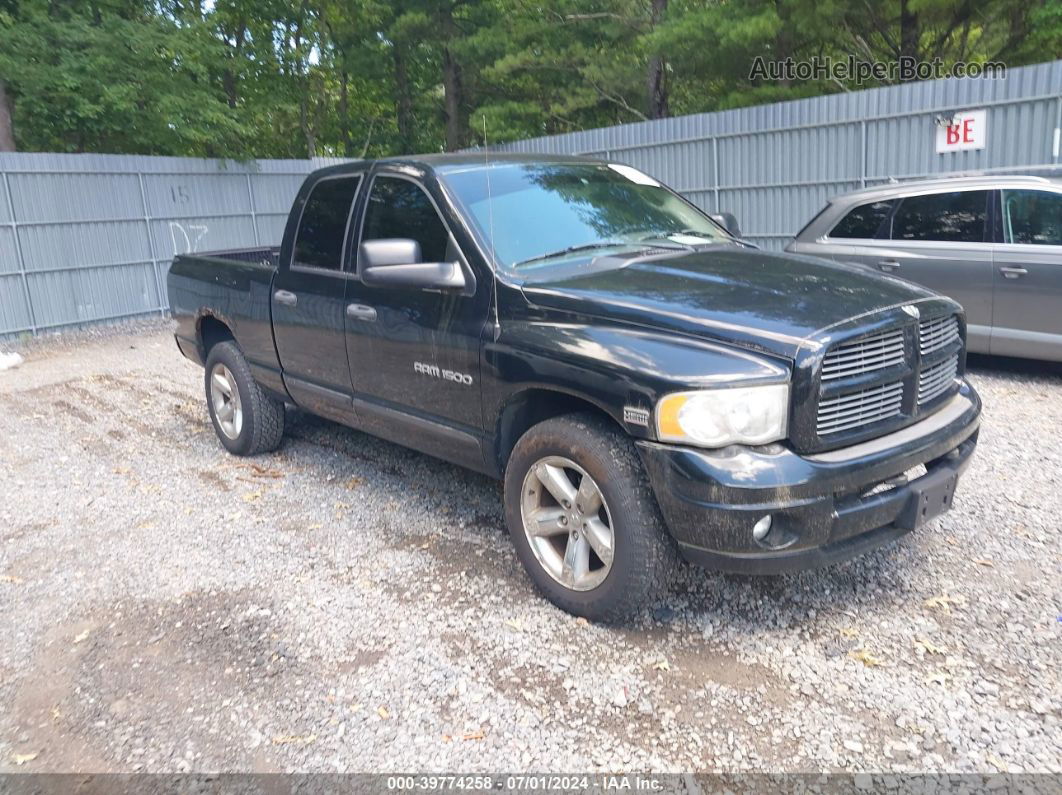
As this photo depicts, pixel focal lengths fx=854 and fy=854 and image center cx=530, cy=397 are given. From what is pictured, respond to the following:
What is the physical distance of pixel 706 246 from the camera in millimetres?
4301

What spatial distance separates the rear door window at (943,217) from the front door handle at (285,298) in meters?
5.32

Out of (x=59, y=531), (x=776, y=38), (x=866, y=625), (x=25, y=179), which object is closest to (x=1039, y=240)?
(x=866, y=625)

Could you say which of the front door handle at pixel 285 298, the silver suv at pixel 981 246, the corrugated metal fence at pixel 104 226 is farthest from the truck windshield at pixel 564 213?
the corrugated metal fence at pixel 104 226

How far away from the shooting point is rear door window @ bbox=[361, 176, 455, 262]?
13.6 feet

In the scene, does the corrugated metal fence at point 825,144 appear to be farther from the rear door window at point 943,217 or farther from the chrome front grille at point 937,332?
the chrome front grille at point 937,332

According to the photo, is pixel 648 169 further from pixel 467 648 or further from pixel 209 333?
pixel 467 648

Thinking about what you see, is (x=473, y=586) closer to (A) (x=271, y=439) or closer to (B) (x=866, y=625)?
(B) (x=866, y=625)

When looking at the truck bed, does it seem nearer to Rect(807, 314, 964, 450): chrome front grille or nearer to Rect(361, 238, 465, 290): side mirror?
Rect(361, 238, 465, 290): side mirror

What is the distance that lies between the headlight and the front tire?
0.98ft

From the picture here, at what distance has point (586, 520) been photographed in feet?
11.1

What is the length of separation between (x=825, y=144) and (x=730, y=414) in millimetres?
9978

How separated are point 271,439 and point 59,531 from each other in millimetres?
1486

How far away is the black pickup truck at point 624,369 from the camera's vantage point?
300 centimetres

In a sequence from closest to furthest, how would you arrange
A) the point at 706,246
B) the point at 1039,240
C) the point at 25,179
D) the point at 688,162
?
the point at 706,246 → the point at 1039,240 → the point at 25,179 → the point at 688,162
